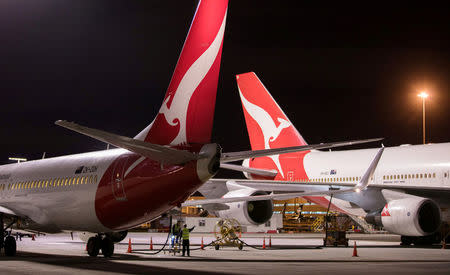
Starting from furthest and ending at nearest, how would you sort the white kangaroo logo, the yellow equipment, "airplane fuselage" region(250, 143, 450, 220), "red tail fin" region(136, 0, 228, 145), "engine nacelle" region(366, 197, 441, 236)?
the white kangaroo logo → "airplane fuselage" region(250, 143, 450, 220) → the yellow equipment → "engine nacelle" region(366, 197, 441, 236) → "red tail fin" region(136, 0, 228, 145)

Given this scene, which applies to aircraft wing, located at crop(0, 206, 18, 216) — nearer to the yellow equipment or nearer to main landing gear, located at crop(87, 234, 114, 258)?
main landing gear, located at crop(87, 234, 114, 258)

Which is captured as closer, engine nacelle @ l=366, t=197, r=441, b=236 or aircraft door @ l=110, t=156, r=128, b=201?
aircraft door @ l=110, t=156, r=128, b=201

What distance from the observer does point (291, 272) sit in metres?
13.6

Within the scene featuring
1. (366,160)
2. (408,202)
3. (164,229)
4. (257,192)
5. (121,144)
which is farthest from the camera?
(164,229)

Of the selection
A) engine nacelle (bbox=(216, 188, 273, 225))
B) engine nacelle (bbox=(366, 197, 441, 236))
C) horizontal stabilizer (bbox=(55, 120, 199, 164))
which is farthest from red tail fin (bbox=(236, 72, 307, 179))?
horizontal stabilizer (bbox=(55, 120, 199, 164))

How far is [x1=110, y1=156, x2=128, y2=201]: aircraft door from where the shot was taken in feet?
51.8

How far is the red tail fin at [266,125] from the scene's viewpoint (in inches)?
1277

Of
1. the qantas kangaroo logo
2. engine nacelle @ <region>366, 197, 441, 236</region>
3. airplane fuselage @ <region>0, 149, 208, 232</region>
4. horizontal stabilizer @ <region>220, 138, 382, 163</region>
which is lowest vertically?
engine nacelle @ <region>366, 197, 441, 236</region>

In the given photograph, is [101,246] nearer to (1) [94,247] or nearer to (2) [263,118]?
(1) [94,247]

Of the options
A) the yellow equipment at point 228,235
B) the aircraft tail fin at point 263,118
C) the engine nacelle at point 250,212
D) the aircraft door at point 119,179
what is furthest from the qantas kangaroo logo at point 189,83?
the aircraft tail fin at point 263,118

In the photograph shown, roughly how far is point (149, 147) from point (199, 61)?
294 cm

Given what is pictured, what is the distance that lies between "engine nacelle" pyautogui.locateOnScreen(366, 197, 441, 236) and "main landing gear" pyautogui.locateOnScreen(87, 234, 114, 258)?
10581 mm

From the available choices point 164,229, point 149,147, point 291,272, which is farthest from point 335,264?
point 164,229

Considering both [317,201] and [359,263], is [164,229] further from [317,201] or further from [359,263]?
[359,263]
